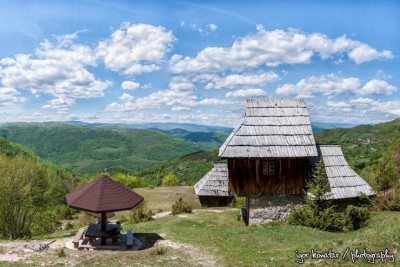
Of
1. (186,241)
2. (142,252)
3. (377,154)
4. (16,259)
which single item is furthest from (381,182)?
(377,154)

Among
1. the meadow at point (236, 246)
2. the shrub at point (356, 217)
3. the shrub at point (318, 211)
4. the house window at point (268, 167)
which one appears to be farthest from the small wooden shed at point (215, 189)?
the shrub at point (356, 217)

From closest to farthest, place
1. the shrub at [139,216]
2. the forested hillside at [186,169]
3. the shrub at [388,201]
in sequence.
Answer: the shrub at [388,201] → the shrub at [139,216] → the forested hillside at [186,169]

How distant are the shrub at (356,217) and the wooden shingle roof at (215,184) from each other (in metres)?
18.3

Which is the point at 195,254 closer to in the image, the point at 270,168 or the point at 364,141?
the point at 270,168

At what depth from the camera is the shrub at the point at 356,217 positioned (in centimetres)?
2183

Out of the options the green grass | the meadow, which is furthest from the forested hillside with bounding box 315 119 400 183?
the meadow

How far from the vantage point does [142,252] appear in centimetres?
1714

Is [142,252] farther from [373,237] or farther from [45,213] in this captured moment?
[45,213]

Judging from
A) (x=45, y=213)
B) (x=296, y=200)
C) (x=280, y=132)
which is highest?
(x=280, y=132)

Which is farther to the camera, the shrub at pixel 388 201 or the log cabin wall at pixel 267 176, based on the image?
the shrub at pixel 388 201

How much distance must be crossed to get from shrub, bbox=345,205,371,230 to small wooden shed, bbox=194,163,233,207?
59.9 feet

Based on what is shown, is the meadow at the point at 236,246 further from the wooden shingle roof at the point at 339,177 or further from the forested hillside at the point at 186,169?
the forested hillside at the point at 186,169

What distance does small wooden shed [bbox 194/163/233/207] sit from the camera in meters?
39.3

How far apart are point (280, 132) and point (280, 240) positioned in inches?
325
